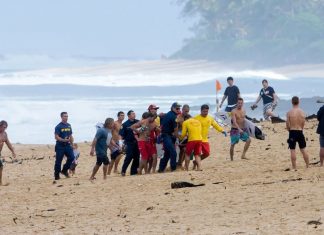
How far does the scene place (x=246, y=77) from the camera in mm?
107000

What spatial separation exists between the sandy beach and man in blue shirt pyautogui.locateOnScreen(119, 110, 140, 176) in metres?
0.26

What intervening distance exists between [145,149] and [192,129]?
3.24 feet

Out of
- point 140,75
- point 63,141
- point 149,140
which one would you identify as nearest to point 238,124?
point 149,140

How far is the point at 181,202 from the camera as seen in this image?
17.4 meters

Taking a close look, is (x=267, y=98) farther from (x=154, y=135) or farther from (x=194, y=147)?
(x=194, y=147)

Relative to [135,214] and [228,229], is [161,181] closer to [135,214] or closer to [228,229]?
[135,214]

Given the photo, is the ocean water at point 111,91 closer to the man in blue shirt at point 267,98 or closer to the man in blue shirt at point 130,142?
the man in blue shirt at point 267,98

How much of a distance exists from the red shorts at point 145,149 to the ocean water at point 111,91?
20.0 metres

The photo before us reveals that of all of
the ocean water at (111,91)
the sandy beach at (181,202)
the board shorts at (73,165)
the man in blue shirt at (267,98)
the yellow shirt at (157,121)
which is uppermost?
the ocean water at (111,91)

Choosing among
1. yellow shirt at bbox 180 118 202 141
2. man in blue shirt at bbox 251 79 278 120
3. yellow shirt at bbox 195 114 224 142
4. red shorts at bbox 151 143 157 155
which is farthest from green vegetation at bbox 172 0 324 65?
yellow shirt at bbox 180 118 202 141

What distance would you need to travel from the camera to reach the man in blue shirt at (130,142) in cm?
2167

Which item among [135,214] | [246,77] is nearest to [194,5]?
[246,77]

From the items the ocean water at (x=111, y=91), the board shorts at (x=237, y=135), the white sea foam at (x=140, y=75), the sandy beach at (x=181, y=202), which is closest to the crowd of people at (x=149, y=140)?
the sandy beach at (x=181, y=202)

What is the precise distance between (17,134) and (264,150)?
2150 centimetres
